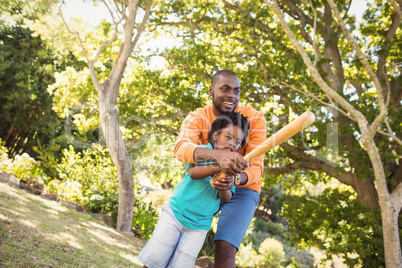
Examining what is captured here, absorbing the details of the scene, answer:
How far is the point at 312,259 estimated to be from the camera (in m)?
19.2

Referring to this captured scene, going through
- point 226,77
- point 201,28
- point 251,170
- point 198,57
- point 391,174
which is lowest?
point 251,170

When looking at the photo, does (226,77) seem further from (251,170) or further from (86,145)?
(86,145)

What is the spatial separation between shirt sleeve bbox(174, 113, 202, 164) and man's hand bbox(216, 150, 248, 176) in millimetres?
300

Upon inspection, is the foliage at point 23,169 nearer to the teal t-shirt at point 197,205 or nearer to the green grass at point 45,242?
the green grass at point 45,242

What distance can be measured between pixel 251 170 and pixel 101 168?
33.2ft

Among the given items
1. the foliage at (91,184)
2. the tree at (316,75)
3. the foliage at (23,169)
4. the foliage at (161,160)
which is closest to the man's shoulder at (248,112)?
the tree at (316,75)

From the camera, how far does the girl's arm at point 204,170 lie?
6.83ft

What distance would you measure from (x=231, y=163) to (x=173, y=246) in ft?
3.33

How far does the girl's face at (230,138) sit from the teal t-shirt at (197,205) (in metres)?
0.33

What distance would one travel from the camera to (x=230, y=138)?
2.30m

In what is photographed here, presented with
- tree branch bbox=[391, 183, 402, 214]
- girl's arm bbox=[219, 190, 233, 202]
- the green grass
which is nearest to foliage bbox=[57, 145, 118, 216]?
the green grass

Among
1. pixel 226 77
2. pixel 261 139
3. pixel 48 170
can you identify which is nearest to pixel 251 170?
pixel 261 139

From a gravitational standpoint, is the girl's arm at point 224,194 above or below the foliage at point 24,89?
below

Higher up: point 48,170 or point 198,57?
point 198,57
